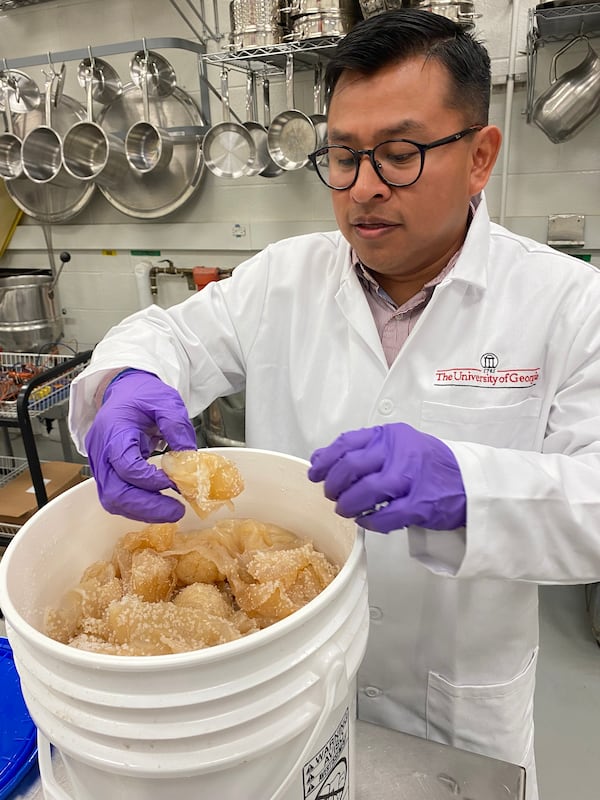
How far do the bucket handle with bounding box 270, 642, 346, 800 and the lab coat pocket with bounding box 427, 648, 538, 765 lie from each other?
64cm

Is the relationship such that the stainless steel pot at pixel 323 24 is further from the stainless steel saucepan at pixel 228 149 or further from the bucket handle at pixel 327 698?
the bucket handle at pixel 327 698

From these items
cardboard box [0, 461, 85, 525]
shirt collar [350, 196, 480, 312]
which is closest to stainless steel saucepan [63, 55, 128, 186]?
cardboard box [0, 461, 85, 525]

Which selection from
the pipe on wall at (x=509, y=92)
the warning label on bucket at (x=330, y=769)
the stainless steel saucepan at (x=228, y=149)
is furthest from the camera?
the stainless steel saucepan at (x=228, y=149)

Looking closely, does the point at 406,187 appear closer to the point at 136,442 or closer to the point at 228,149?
the point at 136,442

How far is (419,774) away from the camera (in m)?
0.84

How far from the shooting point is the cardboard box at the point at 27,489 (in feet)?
7.43

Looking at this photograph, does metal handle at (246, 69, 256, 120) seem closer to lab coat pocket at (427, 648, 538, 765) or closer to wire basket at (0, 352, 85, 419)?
wire basket at (0, 352, 85, 419)

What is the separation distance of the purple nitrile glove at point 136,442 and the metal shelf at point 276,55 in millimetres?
1545

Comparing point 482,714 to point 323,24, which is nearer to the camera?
point 482,714

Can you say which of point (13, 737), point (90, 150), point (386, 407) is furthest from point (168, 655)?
point (90, 150)

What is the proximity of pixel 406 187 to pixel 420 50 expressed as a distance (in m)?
0.21

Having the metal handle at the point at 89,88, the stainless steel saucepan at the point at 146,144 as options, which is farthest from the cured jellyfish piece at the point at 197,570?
the metal handle at the point at 89,88

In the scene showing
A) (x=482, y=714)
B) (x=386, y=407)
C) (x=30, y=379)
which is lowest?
(x=482, y=714)

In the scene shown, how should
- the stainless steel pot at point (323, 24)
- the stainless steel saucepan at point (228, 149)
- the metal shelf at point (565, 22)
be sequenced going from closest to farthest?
1. the metal shelf at point (565, 22)
2. the stainless steel pot at point (323, 24)
3. the stainless steel saucepan at point (228, 149)
